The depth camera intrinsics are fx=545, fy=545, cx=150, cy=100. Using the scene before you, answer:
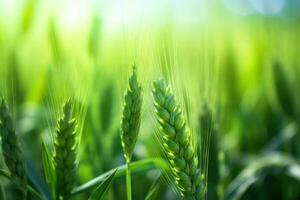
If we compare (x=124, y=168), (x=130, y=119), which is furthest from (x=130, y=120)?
(x=124, y=168)

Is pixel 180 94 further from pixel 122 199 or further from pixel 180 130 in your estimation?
pixel 122 199

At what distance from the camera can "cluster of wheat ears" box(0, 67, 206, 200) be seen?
0.69 meters

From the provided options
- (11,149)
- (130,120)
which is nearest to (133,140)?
(130,120)

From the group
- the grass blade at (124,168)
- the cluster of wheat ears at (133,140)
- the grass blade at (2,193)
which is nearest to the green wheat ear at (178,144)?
the cluster of wheat ears at (133,140)

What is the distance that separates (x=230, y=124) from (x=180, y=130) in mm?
1149

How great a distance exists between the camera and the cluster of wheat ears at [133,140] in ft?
2.27

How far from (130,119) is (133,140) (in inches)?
1.1

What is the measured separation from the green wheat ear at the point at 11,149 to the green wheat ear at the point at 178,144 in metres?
0.19

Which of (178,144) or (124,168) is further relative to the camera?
(124,168)

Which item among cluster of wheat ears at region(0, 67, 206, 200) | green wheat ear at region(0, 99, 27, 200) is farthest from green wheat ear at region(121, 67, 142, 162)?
green wheat ear at region(0, 99, 27, 200)

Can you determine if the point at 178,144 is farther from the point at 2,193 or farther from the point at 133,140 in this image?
the point at 2,193

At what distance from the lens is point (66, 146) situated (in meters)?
0.71

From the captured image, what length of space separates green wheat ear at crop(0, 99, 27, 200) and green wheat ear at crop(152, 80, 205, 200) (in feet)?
0.61

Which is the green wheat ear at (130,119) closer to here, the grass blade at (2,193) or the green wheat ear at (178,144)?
the green wheat ear at (178,144)
